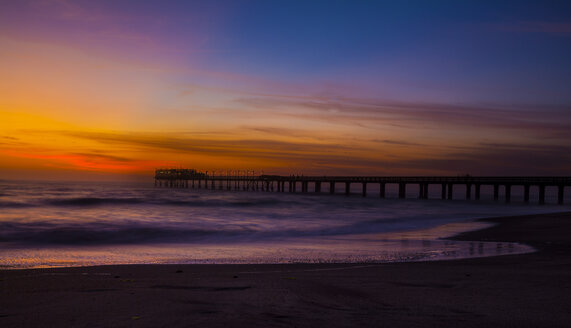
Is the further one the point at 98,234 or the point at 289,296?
the point at 98,234

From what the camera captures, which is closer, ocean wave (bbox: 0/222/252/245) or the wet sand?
the wet sand

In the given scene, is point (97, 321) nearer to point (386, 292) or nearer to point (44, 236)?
point (386, 292)

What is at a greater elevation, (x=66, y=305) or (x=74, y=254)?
(x=66, y=305)

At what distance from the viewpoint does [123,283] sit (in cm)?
607

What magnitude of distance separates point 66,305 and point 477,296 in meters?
4.42

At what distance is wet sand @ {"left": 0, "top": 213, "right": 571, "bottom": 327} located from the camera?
4.17 meters

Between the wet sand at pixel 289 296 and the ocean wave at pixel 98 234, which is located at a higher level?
the wet sand at pixel 289 296

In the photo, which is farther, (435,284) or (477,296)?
(435,284)

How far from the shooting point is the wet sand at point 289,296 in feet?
13.7

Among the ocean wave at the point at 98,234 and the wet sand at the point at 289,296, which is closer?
the wet sand at the point at 289,296

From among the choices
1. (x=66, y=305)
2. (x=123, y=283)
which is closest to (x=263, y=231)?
(x=123, y=283)

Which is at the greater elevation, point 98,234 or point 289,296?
point 289,296

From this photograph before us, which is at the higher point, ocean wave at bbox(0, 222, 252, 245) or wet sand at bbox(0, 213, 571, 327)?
wet sand at bbox(0, 213, 571, 327)

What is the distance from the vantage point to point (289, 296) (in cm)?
521
